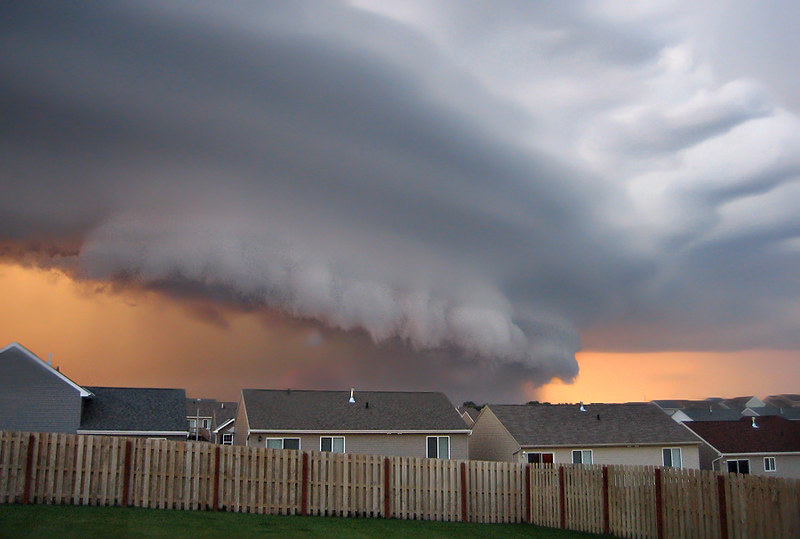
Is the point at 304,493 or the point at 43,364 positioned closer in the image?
the point at 304,493

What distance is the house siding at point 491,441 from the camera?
47219 millimetres

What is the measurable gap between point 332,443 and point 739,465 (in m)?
31.2

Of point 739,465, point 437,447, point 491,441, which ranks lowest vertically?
point 739,465

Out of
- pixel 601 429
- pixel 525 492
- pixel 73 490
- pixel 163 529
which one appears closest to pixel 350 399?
pixel 601 429

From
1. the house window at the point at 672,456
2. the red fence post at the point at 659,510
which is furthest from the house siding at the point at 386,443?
the red fence post at the point at 659,510

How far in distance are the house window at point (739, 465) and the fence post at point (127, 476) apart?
45330 millimetres

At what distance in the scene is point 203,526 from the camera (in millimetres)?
18844

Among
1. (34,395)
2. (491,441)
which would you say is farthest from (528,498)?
(34,395)

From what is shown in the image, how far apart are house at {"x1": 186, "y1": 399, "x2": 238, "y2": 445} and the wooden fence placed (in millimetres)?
19595

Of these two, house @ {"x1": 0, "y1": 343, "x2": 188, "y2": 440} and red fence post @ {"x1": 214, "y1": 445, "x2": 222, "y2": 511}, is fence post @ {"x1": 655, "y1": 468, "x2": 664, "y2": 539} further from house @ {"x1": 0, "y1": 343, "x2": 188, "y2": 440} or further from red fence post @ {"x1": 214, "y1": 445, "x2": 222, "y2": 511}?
house @ {"x1": 0, "y1": 343, "x2": 188, "y2": 440}

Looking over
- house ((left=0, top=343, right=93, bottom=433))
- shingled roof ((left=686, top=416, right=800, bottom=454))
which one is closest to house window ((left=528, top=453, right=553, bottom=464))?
shingled roof ((left=686, top=416, right=800, bottom=454))

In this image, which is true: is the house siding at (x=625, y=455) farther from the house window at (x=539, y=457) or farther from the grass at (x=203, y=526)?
the grass at (x=203, y=526)

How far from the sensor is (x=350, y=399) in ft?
156

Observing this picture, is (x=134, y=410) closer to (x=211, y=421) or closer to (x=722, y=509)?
(x=722, y=509)
